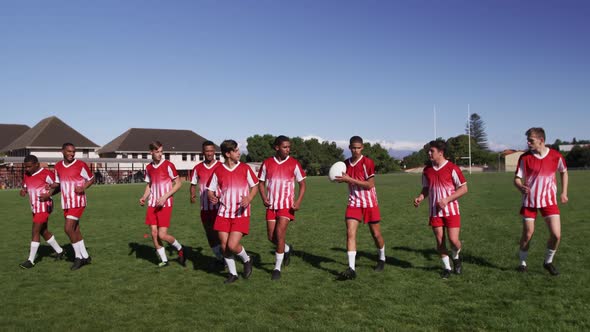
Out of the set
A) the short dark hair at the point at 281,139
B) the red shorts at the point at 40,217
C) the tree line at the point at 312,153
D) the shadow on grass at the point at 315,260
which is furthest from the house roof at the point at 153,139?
the short dark hair at the point at 281,139

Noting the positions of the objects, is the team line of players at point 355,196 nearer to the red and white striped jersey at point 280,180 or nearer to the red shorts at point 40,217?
the red and white striped jersey at point 280,180

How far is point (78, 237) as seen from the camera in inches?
353

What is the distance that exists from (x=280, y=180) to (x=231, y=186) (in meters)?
0.87

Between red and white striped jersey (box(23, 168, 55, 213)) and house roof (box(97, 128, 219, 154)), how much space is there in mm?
70392

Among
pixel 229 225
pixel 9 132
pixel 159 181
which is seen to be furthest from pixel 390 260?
pixel 9 132

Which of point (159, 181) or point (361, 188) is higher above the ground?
point (159, 181)

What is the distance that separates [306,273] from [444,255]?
2309mm

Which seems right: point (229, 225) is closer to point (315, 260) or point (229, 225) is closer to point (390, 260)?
point (315, 260)

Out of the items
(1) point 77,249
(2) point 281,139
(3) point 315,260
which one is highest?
(2) point 281,139

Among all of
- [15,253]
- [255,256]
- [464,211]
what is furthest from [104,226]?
[464,211]

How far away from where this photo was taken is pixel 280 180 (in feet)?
25.6

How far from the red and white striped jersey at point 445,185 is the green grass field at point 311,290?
1066 mm

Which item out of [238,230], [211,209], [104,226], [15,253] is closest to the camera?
[238,230]

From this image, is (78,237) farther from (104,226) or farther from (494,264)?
(494,264)
